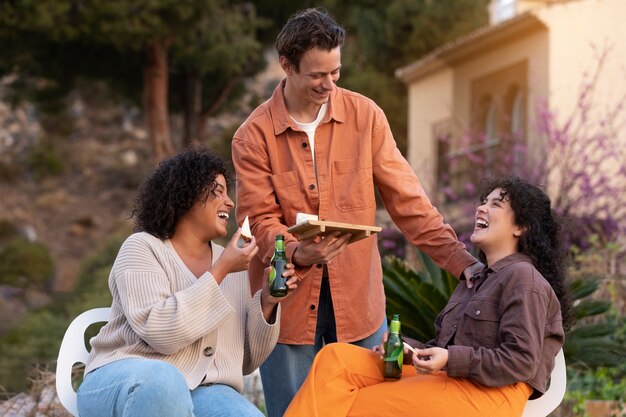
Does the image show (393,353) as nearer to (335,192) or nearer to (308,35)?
(335,192)

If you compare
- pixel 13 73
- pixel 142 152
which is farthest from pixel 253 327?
pixel 142 152

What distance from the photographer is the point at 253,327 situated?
4320 millimetres

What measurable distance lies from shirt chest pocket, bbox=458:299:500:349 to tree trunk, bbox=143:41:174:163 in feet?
53.1

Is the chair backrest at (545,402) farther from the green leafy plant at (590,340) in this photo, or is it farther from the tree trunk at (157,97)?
the tree trunk at (157,97)

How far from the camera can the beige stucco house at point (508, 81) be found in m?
16.7

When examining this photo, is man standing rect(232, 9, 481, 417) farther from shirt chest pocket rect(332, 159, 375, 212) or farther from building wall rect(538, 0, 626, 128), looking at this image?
building wall rect(538, 0, 626, 128)

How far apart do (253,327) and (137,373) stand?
673mm

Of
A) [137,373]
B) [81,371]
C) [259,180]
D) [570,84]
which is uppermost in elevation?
[570,84]

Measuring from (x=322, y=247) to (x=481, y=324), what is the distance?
67 cm

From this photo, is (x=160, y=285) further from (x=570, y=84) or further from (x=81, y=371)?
(x=570, y=84)

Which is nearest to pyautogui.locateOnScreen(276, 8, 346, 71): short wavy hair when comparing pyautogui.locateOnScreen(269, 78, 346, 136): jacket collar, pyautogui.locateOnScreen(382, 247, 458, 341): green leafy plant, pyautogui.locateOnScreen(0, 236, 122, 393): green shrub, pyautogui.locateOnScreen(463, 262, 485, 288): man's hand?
pyautogui.locateOnScreen(269, 78, 346, 136): jacket collar

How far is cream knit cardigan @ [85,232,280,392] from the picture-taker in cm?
394

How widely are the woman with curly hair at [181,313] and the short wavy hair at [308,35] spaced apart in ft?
1.77

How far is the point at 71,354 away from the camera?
4.45 meters
